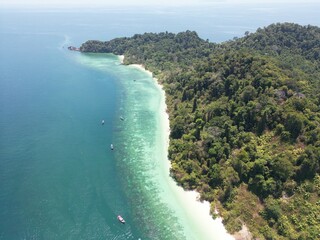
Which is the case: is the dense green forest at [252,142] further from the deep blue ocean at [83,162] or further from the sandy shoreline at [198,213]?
the deep blue ocean at [83,162]

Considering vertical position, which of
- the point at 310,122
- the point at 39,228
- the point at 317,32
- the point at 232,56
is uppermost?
the point at 317,32

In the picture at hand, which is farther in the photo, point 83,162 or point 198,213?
point 83,162

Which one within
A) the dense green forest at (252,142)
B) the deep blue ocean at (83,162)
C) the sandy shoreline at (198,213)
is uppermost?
the dense green forest at (252,142)

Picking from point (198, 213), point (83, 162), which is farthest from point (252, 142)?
point (83, 162)

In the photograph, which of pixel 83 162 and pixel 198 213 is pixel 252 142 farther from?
pixel 83 162

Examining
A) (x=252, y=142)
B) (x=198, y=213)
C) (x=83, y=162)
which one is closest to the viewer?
(x=198, y=213)

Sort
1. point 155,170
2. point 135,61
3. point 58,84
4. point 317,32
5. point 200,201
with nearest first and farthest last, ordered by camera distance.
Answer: point 200,201
point 155,170
point 58,84
point 317,32
point 135,61

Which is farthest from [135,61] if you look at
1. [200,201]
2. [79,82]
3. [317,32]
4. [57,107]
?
[200,201]

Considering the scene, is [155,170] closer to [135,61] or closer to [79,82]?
[79,82]

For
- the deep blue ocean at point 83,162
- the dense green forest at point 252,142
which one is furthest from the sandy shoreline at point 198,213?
the dense green forest at point 252,142
